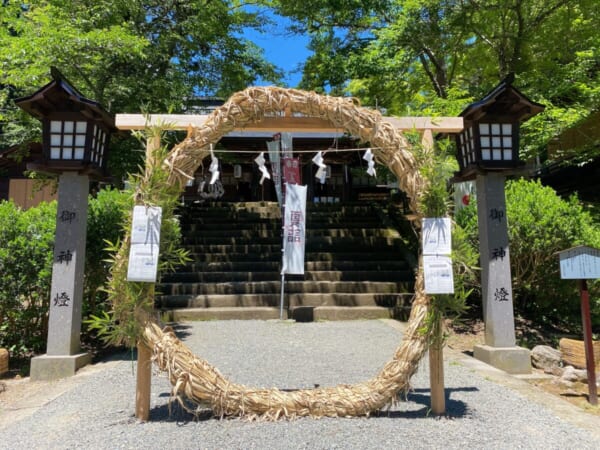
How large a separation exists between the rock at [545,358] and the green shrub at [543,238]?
163 cm

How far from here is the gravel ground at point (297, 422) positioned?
118 inches

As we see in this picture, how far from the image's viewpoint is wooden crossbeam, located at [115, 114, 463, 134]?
3871 mm

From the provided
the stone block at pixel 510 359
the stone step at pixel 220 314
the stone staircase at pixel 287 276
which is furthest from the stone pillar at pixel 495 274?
the stone step at pixel 220 314

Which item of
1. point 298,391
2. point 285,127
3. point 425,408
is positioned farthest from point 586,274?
point 285,127

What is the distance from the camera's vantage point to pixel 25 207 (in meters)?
14.9

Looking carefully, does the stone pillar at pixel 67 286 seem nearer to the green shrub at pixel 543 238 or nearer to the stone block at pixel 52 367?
the stone block at pixel 52 367

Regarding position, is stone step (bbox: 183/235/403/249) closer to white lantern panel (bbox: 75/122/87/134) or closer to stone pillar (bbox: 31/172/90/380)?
stone pillar (bbox: 31/172/90/380)

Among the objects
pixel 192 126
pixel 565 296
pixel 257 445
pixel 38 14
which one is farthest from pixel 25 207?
pixel 565 296

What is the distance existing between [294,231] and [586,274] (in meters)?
5.50

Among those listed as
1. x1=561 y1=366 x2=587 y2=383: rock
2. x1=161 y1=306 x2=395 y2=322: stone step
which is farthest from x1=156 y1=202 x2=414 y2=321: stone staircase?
x1=561 y1=366 x2=587 y2=383: rock

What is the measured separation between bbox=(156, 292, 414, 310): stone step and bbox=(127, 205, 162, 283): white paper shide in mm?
5721

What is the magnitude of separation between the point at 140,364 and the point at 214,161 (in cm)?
192

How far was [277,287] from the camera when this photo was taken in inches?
371

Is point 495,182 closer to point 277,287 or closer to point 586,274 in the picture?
point 586,274
